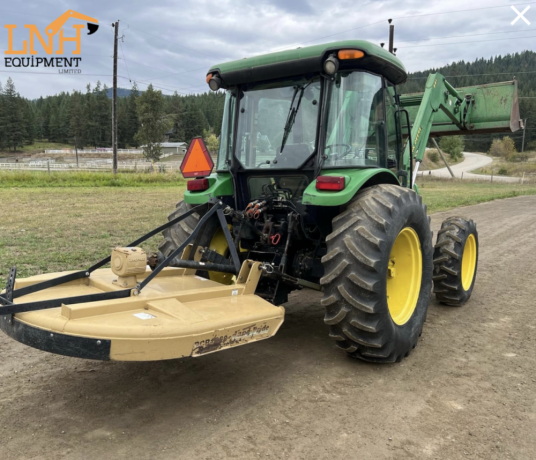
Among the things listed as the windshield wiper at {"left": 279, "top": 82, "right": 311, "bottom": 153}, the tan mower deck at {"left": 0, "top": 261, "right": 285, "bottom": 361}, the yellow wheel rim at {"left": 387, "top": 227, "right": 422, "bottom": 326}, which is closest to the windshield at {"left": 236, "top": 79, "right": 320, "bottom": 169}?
the windshield wiper at {"left": 279, "top": 82, "right": 311, "bottom": 153}

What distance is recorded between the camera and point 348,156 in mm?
3898

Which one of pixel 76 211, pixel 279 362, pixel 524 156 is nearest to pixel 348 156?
pixel 279 362

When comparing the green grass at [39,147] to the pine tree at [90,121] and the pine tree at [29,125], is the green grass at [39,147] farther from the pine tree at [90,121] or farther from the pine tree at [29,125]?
the pine tree at [90,121]

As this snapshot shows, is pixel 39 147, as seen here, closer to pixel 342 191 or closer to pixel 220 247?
pixel 220 247

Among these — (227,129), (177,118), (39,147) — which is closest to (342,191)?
(227,129)

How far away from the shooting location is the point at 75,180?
22.6m

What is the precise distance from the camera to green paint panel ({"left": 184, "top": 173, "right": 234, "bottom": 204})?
4.36m

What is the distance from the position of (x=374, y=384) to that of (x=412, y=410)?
407 mm

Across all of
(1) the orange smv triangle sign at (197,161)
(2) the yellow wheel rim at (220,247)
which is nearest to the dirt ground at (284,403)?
(2) the yellow wheel rim at (220,247)

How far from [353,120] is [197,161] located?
5.13 feet

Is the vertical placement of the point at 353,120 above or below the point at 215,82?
below

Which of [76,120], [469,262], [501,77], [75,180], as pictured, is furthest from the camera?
[501,77]

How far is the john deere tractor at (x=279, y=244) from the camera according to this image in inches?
109

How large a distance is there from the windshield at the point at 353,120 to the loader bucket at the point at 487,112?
2579 millimetres
